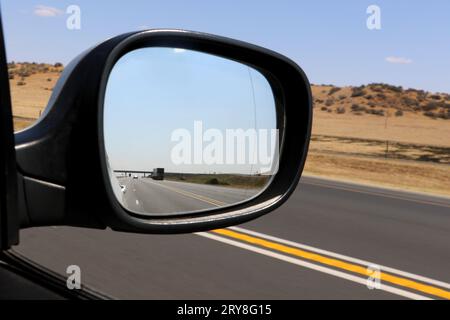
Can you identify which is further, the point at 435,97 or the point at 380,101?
the point at 435,97

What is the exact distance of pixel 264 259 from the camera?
5980 mm

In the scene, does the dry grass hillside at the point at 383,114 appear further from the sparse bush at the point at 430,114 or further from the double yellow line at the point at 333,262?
the double yellow line at the point at 333,262

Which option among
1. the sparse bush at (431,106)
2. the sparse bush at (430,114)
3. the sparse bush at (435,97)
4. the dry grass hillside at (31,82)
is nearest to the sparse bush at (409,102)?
the sparse bush at (431,106)

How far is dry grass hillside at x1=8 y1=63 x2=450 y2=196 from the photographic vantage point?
19.5 metres

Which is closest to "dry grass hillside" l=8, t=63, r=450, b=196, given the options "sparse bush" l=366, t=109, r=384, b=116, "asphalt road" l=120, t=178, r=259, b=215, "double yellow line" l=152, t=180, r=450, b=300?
"sparse bush" l=366, t=109, r=384, b=116

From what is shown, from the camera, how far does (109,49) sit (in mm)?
1176

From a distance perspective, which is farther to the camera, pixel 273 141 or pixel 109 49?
pixel 273 141

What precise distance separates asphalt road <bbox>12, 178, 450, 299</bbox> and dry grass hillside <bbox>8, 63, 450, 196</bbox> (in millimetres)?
1560

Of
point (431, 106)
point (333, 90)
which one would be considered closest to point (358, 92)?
point (333, 90)

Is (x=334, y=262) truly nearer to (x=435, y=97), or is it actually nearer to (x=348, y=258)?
(x=348, y=258)

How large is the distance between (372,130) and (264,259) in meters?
48.1
